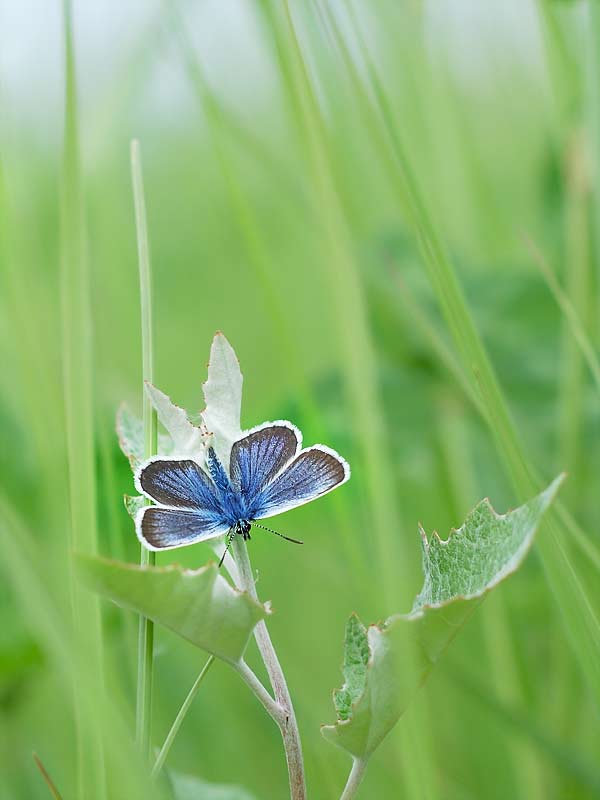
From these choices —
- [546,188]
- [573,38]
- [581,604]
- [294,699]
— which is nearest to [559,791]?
[294,699]

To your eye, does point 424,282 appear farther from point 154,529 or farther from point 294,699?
point 154,529

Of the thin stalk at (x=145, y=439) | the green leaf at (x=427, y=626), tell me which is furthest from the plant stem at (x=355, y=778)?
the thin stalk at (x=145, y=439)

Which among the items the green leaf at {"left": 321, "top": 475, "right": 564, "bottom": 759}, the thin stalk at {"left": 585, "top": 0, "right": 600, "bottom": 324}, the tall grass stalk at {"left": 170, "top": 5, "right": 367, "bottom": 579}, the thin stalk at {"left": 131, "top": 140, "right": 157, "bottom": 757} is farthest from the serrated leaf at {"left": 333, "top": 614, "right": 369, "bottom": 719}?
the thin stalk at {"left": 585, "top": 0, "right": 600, "bottom": 324}

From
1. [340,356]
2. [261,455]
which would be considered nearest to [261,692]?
[261,455]

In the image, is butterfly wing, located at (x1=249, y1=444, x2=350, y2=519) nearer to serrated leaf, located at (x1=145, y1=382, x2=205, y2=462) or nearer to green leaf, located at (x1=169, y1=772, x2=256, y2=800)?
serrated leaf, located at (x1=145, y1=382, x2=205, y2=462)

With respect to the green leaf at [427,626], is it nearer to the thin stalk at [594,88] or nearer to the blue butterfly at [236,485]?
the blue butterfly at [236,485]
